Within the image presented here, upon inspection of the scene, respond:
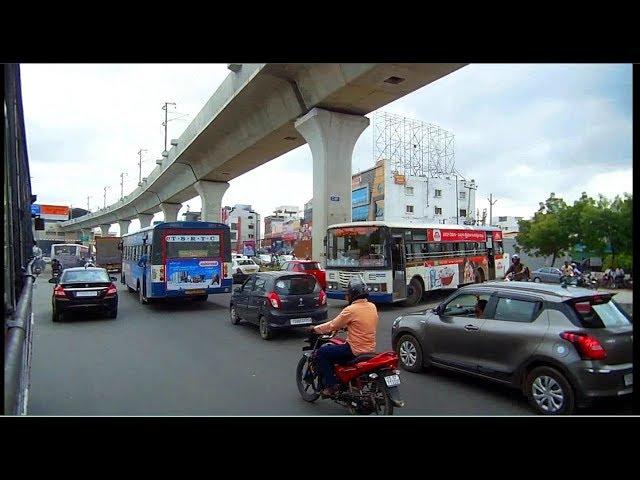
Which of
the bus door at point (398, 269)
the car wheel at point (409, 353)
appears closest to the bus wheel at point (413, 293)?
the bus door at point (398, 269)

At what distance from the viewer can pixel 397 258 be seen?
13.3m

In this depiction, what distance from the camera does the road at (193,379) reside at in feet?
18.0

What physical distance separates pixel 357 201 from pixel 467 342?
154ft

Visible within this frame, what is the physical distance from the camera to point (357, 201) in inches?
2060

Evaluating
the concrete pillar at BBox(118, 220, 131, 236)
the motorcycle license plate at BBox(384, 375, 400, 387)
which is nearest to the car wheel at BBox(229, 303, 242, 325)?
the motorcycle license plate at BBox(384, 375, 400, 387)

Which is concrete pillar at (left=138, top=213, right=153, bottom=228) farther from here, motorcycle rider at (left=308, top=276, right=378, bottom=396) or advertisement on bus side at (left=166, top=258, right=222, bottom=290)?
motorcycle rider at (left=308, top=276, right=378, bottom=396)

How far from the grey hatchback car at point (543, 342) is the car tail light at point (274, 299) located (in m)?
3.86

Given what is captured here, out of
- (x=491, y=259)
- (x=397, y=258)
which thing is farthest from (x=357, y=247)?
(x=491, y=259)

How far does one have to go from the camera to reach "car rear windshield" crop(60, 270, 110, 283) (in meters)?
11.8

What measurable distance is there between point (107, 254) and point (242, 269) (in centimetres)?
1308

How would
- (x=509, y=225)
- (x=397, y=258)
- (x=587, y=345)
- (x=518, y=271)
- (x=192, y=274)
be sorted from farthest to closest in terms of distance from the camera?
(x=509, y=225) < (x=192, y=274) < (x=397, y=258) < (x=518, y=271) < (x=587, y=345)

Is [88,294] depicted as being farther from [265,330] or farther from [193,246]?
[265,330]
